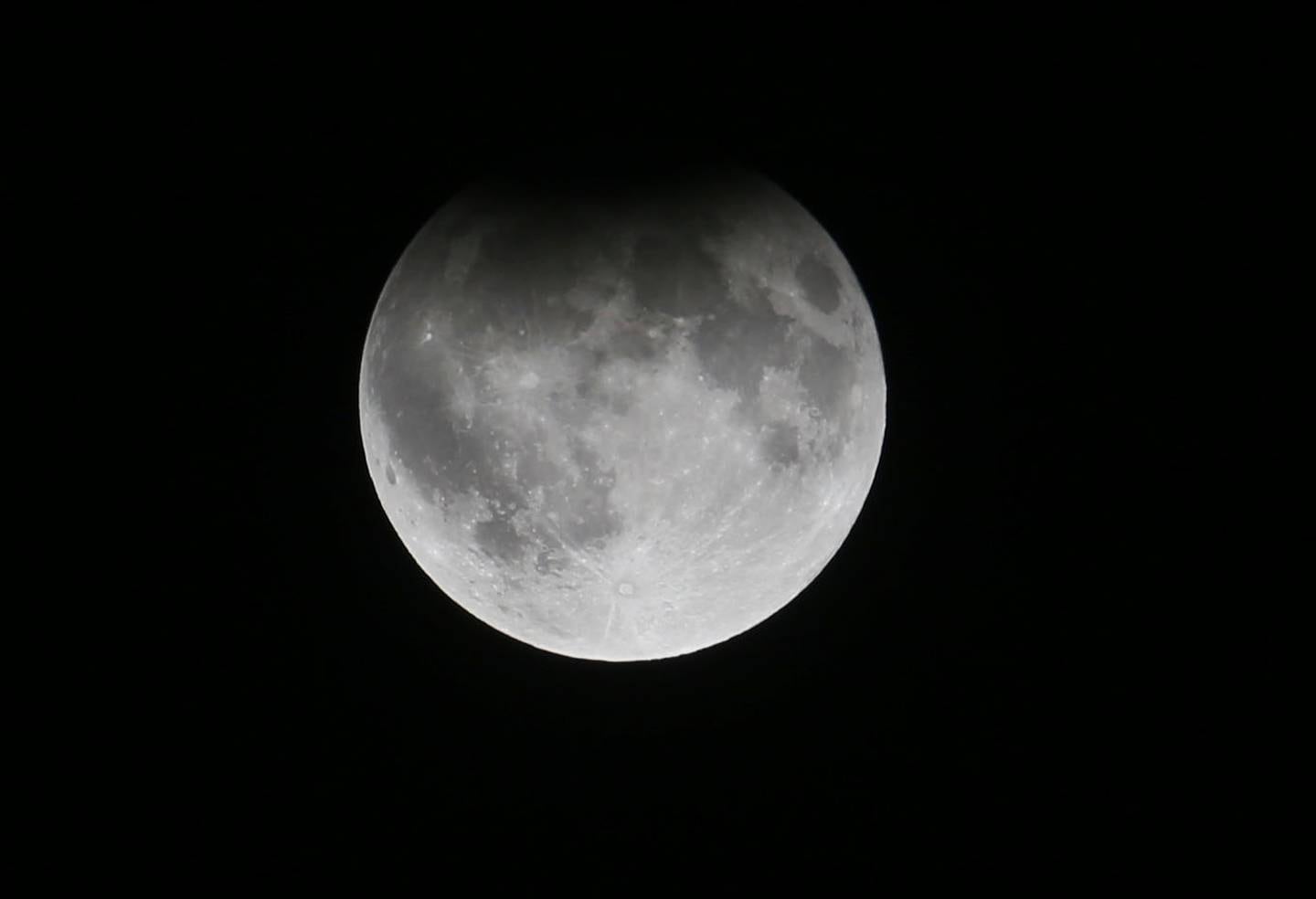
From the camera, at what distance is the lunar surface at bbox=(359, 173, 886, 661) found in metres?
3.82

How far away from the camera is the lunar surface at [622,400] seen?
3.82m

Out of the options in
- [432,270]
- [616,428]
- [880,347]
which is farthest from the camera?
[880,347]

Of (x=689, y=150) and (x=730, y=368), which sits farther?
(x=689, y=150)

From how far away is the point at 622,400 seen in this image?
3.79 m

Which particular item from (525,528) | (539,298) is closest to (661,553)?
(525,528)

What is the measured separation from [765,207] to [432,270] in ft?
3.82

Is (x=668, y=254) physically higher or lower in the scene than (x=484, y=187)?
lower

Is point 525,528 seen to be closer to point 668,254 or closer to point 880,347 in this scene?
point 668,254

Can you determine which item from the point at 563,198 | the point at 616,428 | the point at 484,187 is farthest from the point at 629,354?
the point at 484,187

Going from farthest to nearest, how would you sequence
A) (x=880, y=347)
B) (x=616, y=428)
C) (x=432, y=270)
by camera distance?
(x=880, y=347) → (x=432, y=270) → (x=616, y=428)

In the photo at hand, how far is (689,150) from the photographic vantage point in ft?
13.8

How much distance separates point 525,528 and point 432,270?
947 millimetres

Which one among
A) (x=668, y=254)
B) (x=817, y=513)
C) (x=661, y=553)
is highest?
(x=668, y=254)

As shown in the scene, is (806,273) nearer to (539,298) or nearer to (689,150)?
(689,150)
